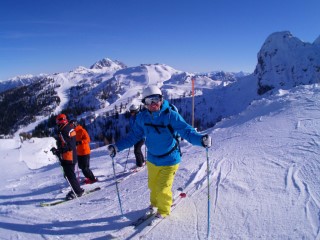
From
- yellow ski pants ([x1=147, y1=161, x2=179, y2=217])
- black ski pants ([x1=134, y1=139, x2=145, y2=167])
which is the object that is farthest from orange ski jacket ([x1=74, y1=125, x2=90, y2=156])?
yellow ski pants ([x1=147, y1=161, x2=179, y2=217])

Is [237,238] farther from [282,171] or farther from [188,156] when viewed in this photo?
[188,156]

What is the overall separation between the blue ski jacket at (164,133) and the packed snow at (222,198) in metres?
0.76

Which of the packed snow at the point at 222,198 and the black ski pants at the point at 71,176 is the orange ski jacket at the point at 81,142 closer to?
the packed snow at the point at 222,198

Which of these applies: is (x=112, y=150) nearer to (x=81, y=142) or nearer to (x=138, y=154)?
(x=81, y=142)

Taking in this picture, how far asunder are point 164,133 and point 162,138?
99mm

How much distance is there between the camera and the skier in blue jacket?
4.93 m

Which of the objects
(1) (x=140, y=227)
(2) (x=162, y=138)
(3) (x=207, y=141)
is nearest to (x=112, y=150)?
(2) (x=162, y=138)

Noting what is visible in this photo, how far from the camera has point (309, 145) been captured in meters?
7.16

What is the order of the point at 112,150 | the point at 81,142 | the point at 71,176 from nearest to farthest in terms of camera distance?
the point at 112,150 < the point at 71,176 < the point at 81,142

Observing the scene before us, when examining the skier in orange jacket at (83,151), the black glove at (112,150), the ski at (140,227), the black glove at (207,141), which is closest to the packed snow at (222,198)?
the ski at (140,227)

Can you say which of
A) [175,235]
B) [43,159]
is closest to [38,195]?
[175,235]

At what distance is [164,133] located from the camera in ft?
16.4

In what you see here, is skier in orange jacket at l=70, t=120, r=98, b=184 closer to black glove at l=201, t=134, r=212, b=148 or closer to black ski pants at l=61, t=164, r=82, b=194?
black ski pants at l=61, t=164, r=82, b=194

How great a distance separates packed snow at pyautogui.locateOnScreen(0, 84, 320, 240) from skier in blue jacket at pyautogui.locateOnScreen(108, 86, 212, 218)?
57 cm
